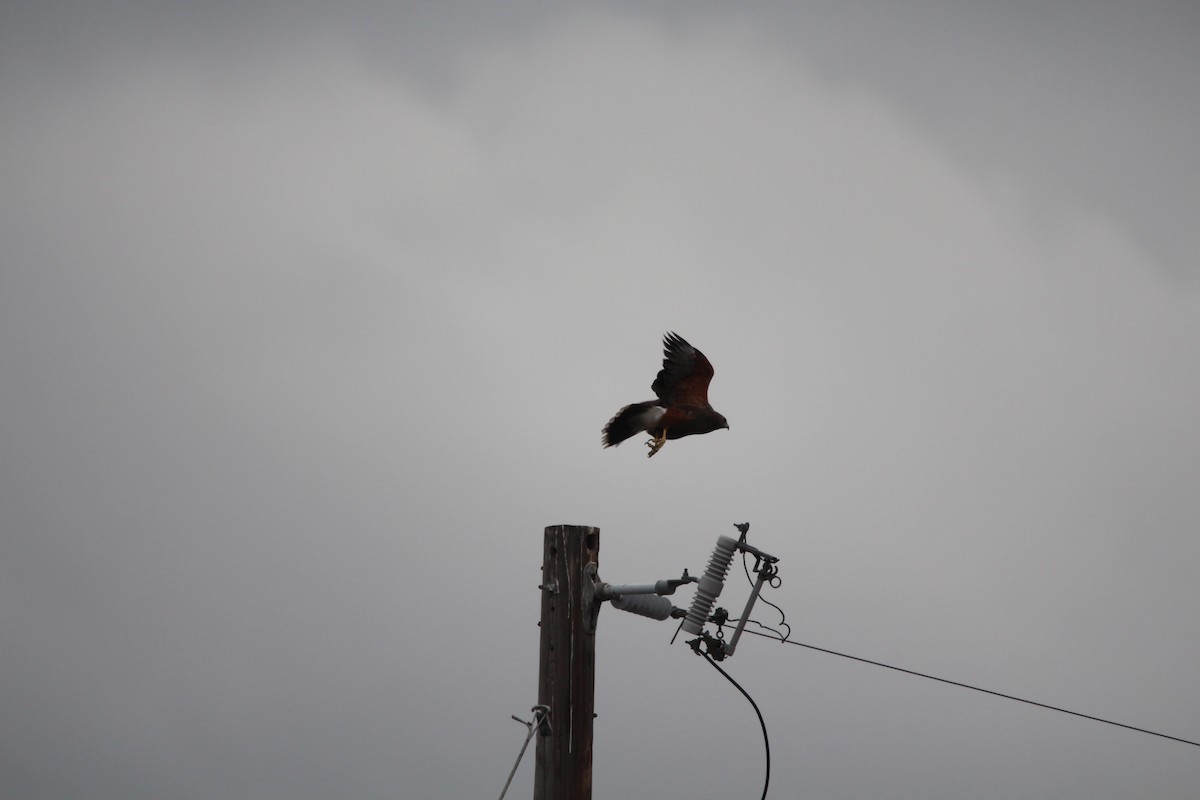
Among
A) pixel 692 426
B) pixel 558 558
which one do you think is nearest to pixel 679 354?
pixel 692 426

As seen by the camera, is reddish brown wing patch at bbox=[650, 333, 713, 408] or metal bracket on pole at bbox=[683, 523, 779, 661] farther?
reddish brown wing patch at bbox=[650, 333, 713, 408]

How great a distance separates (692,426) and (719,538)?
2.65 m

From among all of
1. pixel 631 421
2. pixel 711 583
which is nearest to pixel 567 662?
pixel 711 583

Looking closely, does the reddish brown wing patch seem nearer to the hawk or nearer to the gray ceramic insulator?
the hawk

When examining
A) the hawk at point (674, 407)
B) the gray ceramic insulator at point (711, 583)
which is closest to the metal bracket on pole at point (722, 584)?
the gray ceramic insulator at point (711, 583)

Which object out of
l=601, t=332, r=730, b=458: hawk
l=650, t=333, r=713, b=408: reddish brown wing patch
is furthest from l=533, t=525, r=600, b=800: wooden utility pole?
l=650, t=333, r=713, b=408: reddish brown wing patch

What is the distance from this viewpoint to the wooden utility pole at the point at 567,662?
16.8 ft

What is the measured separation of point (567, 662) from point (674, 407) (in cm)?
297

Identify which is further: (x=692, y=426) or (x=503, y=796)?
(x=692, y=426)

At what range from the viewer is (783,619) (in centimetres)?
532

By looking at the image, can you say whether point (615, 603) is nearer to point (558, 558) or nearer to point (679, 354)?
point (558, 558)

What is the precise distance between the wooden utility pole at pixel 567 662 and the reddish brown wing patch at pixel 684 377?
2.68m

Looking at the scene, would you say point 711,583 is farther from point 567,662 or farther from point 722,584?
point 567,662

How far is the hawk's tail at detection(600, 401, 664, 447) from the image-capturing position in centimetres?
772
